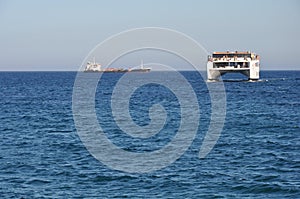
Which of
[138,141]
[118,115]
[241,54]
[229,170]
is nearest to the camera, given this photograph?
[229,170]

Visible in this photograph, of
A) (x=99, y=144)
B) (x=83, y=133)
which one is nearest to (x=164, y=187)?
(x=99, y=144)

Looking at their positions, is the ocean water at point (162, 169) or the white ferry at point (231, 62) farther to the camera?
the white ferry at point (231, 62)

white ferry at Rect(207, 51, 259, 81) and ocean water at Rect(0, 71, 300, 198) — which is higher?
white ferry at Rect(207, 51, 259, 81)

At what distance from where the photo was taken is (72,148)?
38156 mm

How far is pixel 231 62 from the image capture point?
122m

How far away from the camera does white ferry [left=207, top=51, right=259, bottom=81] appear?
397 feet

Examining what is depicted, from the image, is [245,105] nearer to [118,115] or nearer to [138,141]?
[118,115]

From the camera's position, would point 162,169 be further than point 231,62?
No

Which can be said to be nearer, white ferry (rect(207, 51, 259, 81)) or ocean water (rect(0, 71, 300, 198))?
ocean water (rect(0, 71, 300, 198))

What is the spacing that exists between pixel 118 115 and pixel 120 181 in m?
33.8

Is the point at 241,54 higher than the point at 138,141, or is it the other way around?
the point at 241,54

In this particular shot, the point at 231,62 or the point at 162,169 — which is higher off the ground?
the point at 231,62

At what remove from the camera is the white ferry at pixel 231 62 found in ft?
397

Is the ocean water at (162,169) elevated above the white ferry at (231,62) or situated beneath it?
situated beneath
